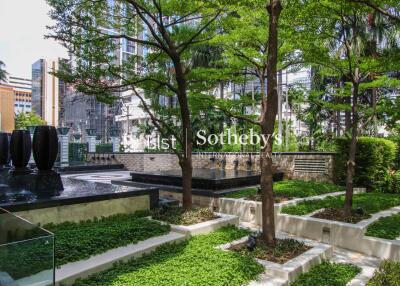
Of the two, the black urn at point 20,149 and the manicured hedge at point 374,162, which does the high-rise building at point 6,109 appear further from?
the manicured hedge at point 374,162

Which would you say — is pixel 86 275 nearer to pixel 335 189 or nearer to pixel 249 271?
pixel 249 271

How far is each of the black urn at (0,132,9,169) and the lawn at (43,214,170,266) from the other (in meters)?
5.54

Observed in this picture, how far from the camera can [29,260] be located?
3.02 meters

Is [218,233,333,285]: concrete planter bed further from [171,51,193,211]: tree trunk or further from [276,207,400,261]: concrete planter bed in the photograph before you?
[171,51,193,211]: tree trunk

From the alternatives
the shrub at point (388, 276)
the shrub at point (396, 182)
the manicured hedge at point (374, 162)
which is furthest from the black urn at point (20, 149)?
the shrub at point (396, 182)

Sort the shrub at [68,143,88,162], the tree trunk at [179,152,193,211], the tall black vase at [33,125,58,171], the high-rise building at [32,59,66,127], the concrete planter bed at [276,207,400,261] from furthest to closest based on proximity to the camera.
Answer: the high-rise building at [32,59,66,127] → the shrub at [68,143,88,162] → the tall black vase at [33,125,58,171] → the tree trunk at [179,152,193,211] → the concrete planter bed at [276,207,400,261]

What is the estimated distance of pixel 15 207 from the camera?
5.24 meters

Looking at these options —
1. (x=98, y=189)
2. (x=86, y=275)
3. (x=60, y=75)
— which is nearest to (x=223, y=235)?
(x=86, y=275)

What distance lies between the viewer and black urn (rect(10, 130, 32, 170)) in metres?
7.74

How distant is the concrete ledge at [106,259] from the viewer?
3.81m

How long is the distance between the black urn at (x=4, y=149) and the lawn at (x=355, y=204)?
8.30m

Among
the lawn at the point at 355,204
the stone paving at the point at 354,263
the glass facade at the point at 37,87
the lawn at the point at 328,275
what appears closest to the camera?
the stone paving at the point at 354,263

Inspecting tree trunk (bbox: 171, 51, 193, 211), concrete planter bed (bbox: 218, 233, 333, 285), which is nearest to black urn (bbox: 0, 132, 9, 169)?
tree trunk (bbox: 171, 51, 193, 211)

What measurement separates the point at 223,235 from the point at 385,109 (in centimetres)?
440
